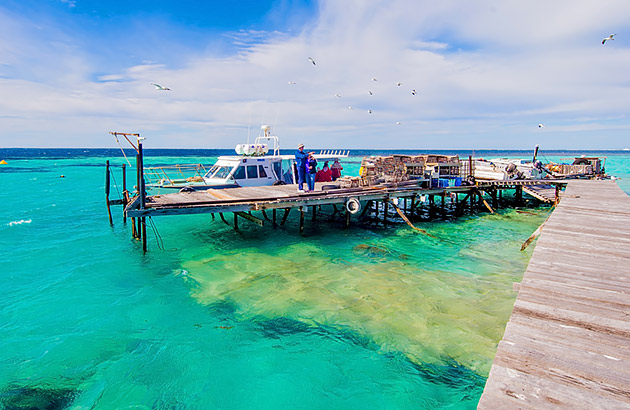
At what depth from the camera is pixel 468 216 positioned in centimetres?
2383

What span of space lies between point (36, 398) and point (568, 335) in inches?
343

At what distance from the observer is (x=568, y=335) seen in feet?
14.1

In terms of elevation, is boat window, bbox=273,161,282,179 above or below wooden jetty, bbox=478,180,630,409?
above

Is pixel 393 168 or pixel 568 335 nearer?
pixel 568 335

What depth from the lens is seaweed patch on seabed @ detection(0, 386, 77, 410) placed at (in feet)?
21.3

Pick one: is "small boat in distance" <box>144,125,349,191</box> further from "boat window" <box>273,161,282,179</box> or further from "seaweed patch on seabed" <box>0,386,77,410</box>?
"seaweed patch on seabed" <box>0,386,77,410</box>

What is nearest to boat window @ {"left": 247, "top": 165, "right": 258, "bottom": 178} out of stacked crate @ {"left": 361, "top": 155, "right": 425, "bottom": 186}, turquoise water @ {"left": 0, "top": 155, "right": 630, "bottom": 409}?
turquoise water @ {"left": 0, "top": 155, "right": 630, "bottom": 409}

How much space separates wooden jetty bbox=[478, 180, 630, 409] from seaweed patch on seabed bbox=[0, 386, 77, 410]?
23.9 ft

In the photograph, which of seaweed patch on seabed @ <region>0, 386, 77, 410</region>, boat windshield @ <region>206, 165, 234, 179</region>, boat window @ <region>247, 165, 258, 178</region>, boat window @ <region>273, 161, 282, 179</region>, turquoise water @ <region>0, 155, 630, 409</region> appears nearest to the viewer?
seaweed patch on seabed @ <region>0, 386, 77, 410</region>

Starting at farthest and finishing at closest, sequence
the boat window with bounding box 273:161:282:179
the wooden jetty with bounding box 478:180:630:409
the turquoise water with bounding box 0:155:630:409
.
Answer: the boat window with bounding box 273:161:282:179 → the turquoise water with bounding box 0:155:630:409 → the wooden jetty with bounding box 478:180:630:409

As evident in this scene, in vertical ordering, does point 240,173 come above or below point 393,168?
below

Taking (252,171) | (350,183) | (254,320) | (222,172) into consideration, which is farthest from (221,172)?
(254,320)

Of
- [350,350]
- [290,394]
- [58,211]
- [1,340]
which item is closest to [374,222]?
[350,350]

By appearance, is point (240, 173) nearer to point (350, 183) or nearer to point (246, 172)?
point (246, 172)
